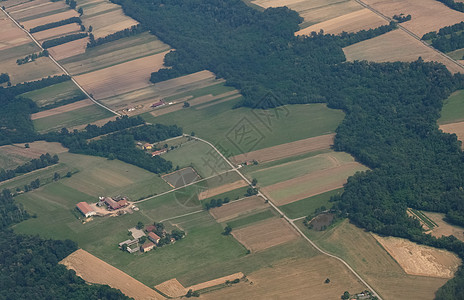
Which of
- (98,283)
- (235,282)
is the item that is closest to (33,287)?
(98,283)

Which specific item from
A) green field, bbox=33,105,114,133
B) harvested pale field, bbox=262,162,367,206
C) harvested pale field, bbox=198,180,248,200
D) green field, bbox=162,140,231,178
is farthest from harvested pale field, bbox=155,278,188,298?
green field, bbox=33,105,114,133

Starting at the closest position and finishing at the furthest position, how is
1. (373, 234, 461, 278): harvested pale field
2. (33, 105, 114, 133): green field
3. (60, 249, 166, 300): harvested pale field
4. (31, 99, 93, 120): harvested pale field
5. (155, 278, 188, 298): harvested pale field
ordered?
(155, 278, 188, 298): harvested pale field, (373, 234, 461, 278): harvested pale field, (60, 249, 166, 300): harvested pale field, (33, 105, 114, 133): green field, (31, 99, 93, 120): harvested pale field

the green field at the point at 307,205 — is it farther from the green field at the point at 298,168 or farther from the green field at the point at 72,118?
Result: the green field at the point at 72,118

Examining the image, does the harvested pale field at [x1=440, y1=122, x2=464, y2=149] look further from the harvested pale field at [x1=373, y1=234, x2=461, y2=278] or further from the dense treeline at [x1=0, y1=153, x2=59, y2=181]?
the dense treeline at [x1=0, y1=153, x2=59, y2=181]

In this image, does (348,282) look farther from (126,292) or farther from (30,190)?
(30,190)

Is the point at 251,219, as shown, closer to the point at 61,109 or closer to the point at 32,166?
the point at 32,166

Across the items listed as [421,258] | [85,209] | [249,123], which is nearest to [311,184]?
[421,258]
